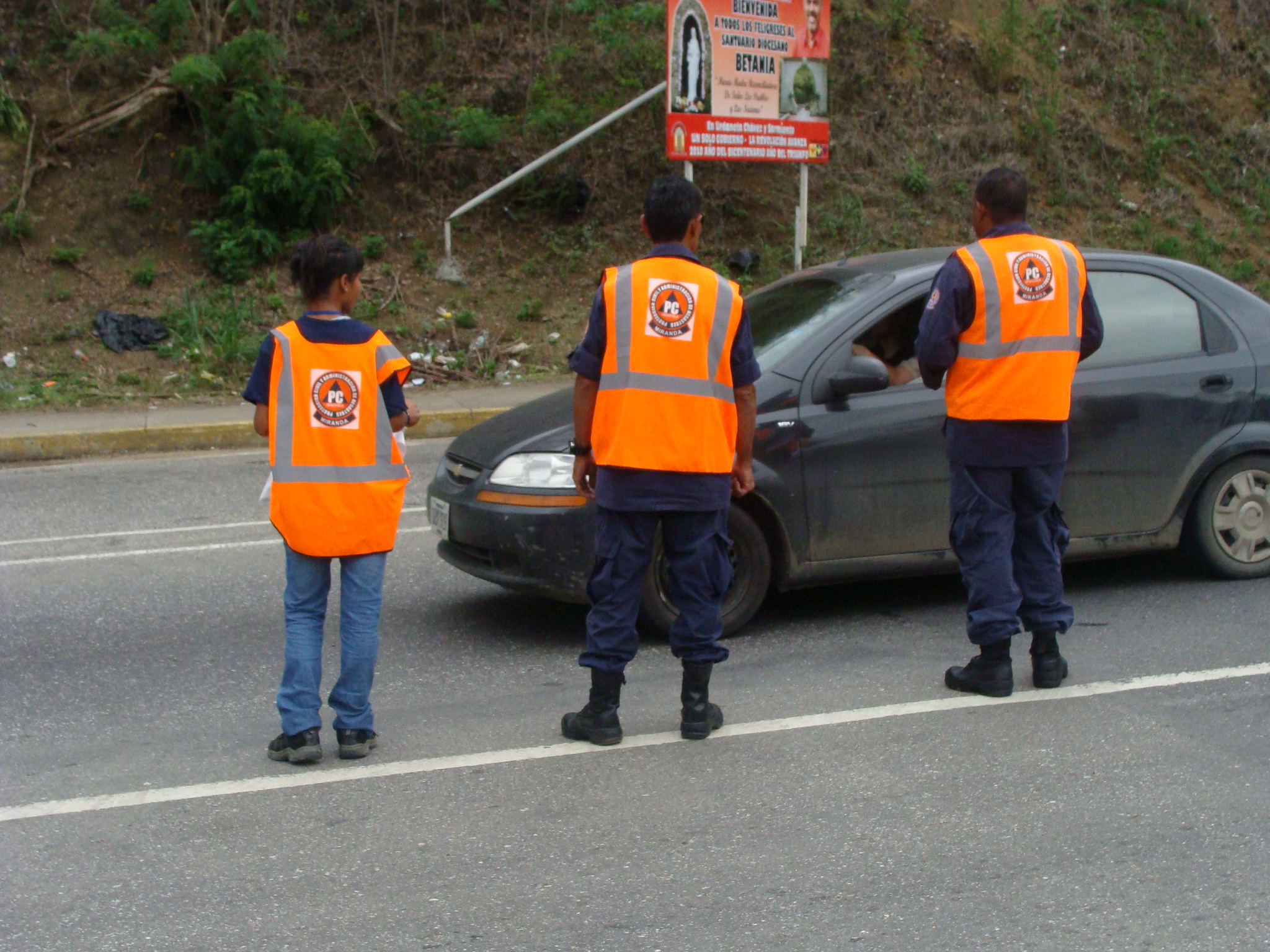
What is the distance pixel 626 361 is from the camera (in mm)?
4234

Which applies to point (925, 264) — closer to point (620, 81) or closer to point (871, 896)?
Answer: point (871, 896)

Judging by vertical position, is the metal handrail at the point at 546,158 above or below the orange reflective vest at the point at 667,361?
above

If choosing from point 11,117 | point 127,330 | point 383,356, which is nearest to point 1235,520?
point 383,356

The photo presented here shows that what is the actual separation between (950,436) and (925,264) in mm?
1274

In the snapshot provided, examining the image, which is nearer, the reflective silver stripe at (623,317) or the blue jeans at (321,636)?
the reflective silver stripe at (623,317)

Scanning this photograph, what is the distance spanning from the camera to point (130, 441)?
11297mm

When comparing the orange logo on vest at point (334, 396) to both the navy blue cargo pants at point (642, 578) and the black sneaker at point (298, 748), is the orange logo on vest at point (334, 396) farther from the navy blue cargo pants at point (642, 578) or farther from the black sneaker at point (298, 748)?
the black sneaker at point (298, 748)

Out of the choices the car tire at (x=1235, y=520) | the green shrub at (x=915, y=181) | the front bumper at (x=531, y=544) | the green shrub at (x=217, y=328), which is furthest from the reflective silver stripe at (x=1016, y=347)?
the green shrub at (x=915, y=181)

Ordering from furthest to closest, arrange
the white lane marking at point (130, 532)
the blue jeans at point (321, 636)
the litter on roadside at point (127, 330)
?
the litter on roadside at point (127, 330)
the white lane marking at point (130, 532)
the blue jeans at point (321, 636)

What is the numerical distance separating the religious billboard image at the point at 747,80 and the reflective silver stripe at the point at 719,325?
10781 millimetres

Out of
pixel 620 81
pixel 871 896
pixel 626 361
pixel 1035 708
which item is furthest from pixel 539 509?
pixel 620 81

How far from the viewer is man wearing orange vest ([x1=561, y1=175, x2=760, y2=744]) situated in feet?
13.8

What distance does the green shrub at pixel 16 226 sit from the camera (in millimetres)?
14797

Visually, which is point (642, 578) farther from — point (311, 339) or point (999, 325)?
point (999, 325)
